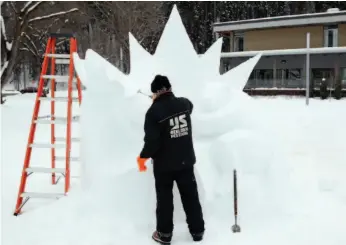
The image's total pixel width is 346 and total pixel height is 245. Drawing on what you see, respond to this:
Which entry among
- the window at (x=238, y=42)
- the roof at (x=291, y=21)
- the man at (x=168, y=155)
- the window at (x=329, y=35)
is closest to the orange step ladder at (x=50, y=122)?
the man at (x=168, y=155)

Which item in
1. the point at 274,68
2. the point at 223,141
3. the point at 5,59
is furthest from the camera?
the point at 274,68

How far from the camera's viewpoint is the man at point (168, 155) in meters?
4.04

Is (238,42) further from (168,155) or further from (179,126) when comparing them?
(168,155)

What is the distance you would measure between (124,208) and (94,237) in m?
0.53

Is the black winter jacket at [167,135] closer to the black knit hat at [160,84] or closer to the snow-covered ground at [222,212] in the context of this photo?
the black knit hat at [160,84]

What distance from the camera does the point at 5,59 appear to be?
16.9m

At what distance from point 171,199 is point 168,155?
0.48 m

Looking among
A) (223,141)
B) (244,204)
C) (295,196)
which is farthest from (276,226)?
(223,141)

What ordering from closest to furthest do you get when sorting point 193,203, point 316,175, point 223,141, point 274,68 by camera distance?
point 193,203 < point 223,141 < point 316,175 < point 274,68

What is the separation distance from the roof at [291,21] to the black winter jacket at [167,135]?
2706 cm

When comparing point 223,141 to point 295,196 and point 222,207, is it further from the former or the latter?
point 295,196

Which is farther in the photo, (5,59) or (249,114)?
(5,59)

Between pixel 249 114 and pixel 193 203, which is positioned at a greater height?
pixel 249 114

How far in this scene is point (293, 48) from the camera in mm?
29859
